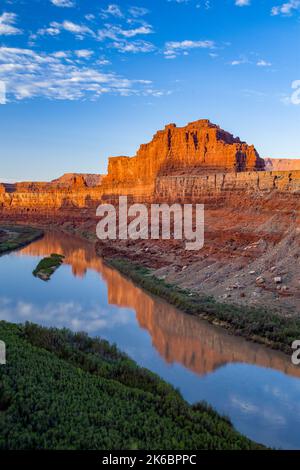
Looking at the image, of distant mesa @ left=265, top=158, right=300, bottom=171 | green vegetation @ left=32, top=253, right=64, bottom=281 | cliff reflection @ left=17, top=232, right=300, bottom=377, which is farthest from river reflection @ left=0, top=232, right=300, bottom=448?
distant mesa @ left=265, top=158, right=300, bottom=171

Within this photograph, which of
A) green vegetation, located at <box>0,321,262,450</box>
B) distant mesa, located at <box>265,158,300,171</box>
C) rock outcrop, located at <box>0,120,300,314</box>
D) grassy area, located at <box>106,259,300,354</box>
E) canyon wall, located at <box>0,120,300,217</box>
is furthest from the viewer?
distant mesa, located at <box>265,158,300,171</box>

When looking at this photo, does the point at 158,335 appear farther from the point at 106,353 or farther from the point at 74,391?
the point at 74,391

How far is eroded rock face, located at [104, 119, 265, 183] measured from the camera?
Answer: 52412 millimetres

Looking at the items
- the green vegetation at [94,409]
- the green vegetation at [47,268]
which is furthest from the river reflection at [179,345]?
the green vegetation at [94,409]

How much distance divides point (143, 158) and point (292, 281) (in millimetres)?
52083

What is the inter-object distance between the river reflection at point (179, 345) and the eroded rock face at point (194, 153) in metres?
30.5

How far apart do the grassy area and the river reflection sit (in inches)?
16.9

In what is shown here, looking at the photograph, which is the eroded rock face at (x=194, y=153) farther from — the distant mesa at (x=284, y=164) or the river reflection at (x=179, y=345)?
the distant mesa at (x=284, y=164)

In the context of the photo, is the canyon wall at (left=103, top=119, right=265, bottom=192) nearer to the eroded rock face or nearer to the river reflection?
the eroded rock face

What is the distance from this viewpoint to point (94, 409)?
844 cm

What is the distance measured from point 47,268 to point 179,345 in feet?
65.0

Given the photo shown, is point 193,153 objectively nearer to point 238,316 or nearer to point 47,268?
point 47,268

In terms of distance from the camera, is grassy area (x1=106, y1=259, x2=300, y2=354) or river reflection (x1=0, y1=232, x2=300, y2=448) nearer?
river reflection (x1=0, y1=232, x2=300, y2=448)

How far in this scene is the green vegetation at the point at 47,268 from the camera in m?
29.6
